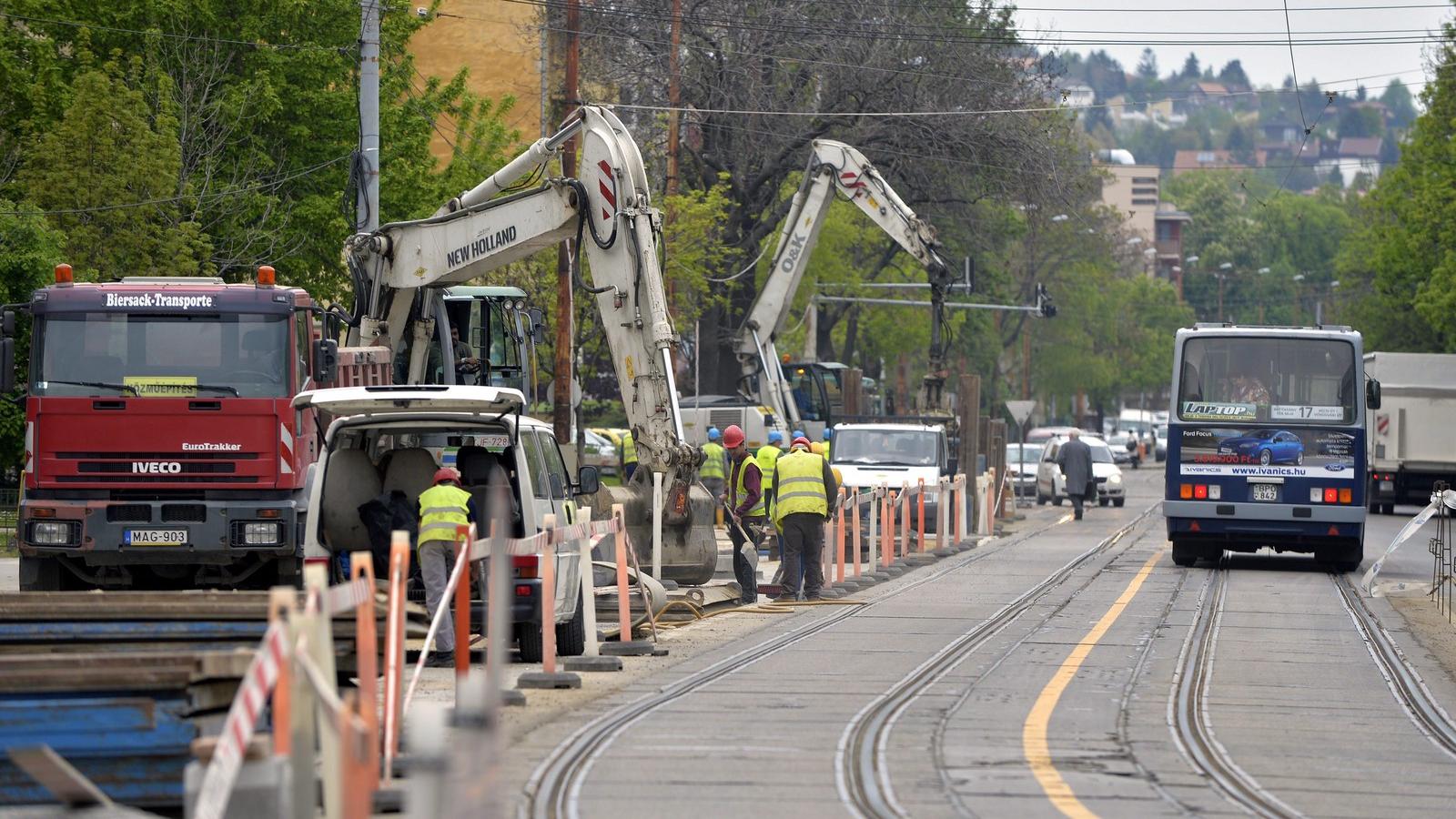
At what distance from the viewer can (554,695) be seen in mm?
12500

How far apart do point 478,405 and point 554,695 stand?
7.54 feet

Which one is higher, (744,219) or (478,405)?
(744,219)

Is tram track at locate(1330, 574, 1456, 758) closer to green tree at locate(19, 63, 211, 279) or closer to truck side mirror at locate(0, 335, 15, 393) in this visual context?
truck side mirror at locate(0, 335, 15, 393)

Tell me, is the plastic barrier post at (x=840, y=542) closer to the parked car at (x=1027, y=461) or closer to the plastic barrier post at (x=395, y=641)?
the plastic barrier post at (x=395, y=641)

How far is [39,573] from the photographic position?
17000mm

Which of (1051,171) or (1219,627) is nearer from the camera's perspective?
(1219,627)

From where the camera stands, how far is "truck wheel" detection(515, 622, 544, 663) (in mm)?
14385

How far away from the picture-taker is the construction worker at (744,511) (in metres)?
20.3

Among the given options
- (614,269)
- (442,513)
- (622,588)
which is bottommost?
(622,588)

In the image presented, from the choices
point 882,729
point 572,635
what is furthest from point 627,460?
point 882,729

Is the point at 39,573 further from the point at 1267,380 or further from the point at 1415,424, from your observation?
the point at 1415,424

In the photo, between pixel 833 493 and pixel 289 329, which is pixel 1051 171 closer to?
pixel 833 493

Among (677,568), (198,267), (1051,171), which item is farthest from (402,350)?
(1051,171)

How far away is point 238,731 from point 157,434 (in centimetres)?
1116
